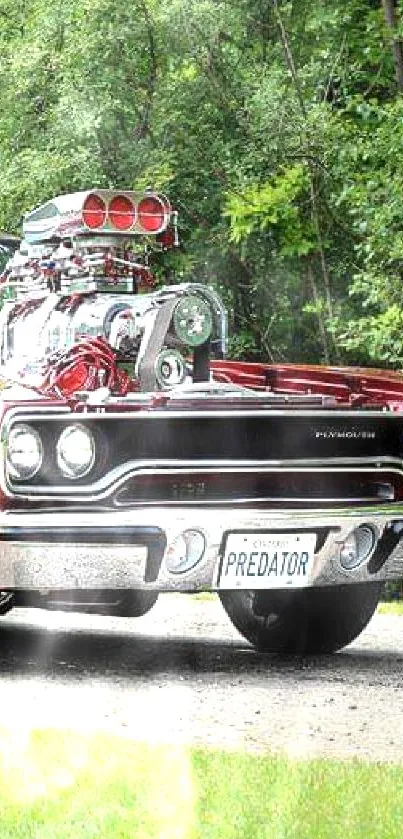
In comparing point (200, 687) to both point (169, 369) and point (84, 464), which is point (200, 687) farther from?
point (169, 369)

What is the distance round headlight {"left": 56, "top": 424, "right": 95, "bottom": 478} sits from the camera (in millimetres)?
8352

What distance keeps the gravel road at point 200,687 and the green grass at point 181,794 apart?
0.42 meters

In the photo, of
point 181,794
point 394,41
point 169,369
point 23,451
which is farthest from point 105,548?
point 394,41

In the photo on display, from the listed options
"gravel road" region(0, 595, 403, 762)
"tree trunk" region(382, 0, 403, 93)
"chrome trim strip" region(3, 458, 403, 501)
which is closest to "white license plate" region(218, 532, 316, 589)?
"chrome trim strip" region(3, 458, 403, 501)

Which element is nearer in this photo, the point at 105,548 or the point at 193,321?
the point at 105,548

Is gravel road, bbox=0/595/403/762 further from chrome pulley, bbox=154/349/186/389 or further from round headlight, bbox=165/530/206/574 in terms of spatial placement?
chrome pulley, bbox=154/349/186/389

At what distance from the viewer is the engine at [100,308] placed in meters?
8.89

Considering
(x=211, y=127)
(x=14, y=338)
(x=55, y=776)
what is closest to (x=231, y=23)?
(x=211, y=127)

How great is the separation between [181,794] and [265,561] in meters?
2.61

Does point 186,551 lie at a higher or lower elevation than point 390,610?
higher

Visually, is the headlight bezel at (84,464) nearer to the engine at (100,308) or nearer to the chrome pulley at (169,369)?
the engine at (100,308)

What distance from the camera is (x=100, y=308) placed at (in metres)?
9.13

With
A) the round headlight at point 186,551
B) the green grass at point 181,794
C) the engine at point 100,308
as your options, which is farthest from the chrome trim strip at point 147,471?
the green grass at point 181,794

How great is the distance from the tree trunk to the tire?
8.54m
